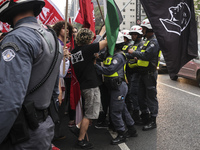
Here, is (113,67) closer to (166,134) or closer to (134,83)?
(134,83)

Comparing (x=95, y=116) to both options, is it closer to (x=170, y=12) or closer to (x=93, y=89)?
(x=93, y=89)

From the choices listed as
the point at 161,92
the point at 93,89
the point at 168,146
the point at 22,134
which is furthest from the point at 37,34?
the point at 161,92

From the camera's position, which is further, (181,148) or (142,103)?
(142,103)

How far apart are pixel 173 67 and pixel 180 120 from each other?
113 inches

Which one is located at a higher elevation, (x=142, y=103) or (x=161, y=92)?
(x=142, y=103)

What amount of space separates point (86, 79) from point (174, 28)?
167cm

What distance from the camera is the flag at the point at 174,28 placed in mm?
2689

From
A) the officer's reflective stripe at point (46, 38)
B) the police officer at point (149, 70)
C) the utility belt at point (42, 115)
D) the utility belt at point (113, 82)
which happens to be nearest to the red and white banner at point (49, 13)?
the police officer at point (149, 70)

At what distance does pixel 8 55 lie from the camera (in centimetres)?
144

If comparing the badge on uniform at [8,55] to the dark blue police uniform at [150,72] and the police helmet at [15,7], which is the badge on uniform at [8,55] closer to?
the police helmet at [15,7]

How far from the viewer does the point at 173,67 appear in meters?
2.77

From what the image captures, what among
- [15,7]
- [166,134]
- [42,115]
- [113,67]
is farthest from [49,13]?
[42,115]

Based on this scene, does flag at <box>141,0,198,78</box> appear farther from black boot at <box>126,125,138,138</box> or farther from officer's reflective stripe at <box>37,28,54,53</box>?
black boot at <box>126,125,138,138</box>

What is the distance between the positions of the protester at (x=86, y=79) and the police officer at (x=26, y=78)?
1828mm
